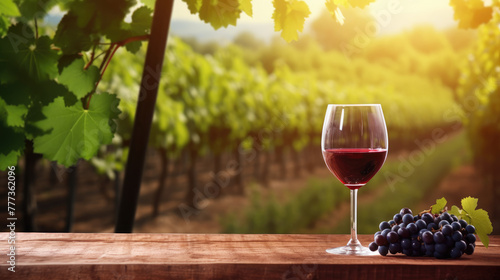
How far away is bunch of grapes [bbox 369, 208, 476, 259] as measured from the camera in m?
1.05

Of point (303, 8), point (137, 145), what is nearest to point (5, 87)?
point (137, 145)

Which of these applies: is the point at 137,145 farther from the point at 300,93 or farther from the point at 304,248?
the point at 300,93

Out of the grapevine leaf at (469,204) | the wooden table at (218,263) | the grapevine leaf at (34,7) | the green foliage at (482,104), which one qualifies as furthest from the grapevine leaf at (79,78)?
the green foliage at (482,104)

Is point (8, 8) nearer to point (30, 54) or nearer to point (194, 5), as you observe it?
point (30, 54)

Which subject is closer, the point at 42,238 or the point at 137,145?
the point at 42,238

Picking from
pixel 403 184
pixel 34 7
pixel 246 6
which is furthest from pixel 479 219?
pixel 403 184

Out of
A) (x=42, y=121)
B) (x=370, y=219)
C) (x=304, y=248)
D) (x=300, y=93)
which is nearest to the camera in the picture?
(x=304, y=248)

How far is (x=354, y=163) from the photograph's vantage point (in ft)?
3.78

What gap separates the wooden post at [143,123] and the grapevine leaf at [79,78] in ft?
0.37

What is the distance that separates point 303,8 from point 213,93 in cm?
799

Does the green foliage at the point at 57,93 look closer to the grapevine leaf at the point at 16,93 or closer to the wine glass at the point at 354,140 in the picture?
the grapevine leaf at the point at 16,93

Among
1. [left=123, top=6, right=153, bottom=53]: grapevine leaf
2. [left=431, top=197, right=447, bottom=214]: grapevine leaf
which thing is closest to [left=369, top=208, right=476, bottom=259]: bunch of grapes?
[left=431, top=197, right=447, bottom=214]: grapevine leaf

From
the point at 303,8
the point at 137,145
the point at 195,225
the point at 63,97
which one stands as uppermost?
the point at 303,8

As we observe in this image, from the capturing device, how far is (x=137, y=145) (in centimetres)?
134
